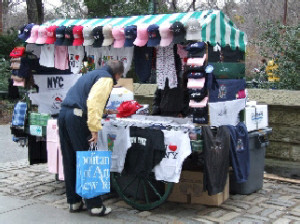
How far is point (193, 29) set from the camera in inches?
205

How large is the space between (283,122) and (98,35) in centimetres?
352

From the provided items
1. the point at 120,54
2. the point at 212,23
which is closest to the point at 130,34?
the point at 120,54

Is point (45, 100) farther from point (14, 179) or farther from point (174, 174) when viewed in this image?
point (174, 174)

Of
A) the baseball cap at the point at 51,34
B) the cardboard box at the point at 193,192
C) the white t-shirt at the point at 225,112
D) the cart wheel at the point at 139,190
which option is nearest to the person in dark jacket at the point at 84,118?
the cart wheel at the point at 139,190

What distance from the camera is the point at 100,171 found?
5.25 metres

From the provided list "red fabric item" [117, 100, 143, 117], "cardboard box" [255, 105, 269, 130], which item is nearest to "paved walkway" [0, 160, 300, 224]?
"cardboard box" [255, 105, 269, 130]

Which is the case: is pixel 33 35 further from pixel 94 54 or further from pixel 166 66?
pixel 166 66

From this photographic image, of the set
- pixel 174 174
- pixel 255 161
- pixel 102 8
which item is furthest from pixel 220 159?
pixel 102 8

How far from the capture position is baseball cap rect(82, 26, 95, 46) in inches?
244

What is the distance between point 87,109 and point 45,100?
2.41 meters

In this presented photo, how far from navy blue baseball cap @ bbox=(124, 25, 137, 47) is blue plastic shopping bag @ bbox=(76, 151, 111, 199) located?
1.51 metres

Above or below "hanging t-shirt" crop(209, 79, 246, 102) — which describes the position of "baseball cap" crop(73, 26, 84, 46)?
above

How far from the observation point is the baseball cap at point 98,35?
6109mm

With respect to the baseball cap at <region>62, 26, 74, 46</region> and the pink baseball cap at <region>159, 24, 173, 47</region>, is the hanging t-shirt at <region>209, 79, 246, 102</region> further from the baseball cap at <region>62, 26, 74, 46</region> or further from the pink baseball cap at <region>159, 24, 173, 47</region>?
the baseball cap at <region>62, 26, 74, 46</region>
